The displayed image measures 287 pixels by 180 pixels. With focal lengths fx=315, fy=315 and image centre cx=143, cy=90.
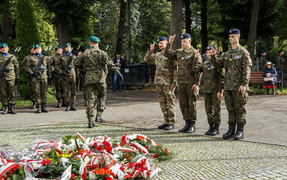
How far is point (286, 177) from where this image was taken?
152 inches

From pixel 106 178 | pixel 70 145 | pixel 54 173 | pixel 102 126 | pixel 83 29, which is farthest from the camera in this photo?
pixel 83 29

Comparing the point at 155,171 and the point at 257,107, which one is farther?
the point at 257,107

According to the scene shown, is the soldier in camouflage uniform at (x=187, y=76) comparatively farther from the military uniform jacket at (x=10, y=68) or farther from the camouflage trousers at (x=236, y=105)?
the military uniform jacket at (x=10, y=68)

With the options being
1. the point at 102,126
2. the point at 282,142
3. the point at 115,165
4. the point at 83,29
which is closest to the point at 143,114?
the point at 102,126

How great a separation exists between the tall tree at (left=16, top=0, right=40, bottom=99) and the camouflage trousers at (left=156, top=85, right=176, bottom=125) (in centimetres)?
882

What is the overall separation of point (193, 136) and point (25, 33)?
34.7 ft

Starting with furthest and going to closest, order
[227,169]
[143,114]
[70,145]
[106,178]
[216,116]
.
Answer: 1. [143,114]
2. [216,116]
3. [70,145]
4. [227,169]
5. [106,178]

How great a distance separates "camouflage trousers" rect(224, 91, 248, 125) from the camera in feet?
20.7

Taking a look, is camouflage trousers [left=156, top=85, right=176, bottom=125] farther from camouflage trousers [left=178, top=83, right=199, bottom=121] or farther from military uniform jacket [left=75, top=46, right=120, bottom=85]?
military uniform jacket [left=75, top=46, right=120, bottom=85]

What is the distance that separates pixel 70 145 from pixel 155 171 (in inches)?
57.0

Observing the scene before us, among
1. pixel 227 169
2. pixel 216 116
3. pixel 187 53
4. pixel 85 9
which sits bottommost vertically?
pixel 227 169

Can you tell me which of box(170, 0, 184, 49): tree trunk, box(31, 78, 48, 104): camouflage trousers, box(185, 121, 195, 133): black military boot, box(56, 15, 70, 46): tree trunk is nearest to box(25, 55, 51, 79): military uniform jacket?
box(31, 78, 48, 104): camouflage trousers

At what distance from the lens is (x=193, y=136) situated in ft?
22.0

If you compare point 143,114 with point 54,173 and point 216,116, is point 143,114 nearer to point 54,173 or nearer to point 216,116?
point 216,116
